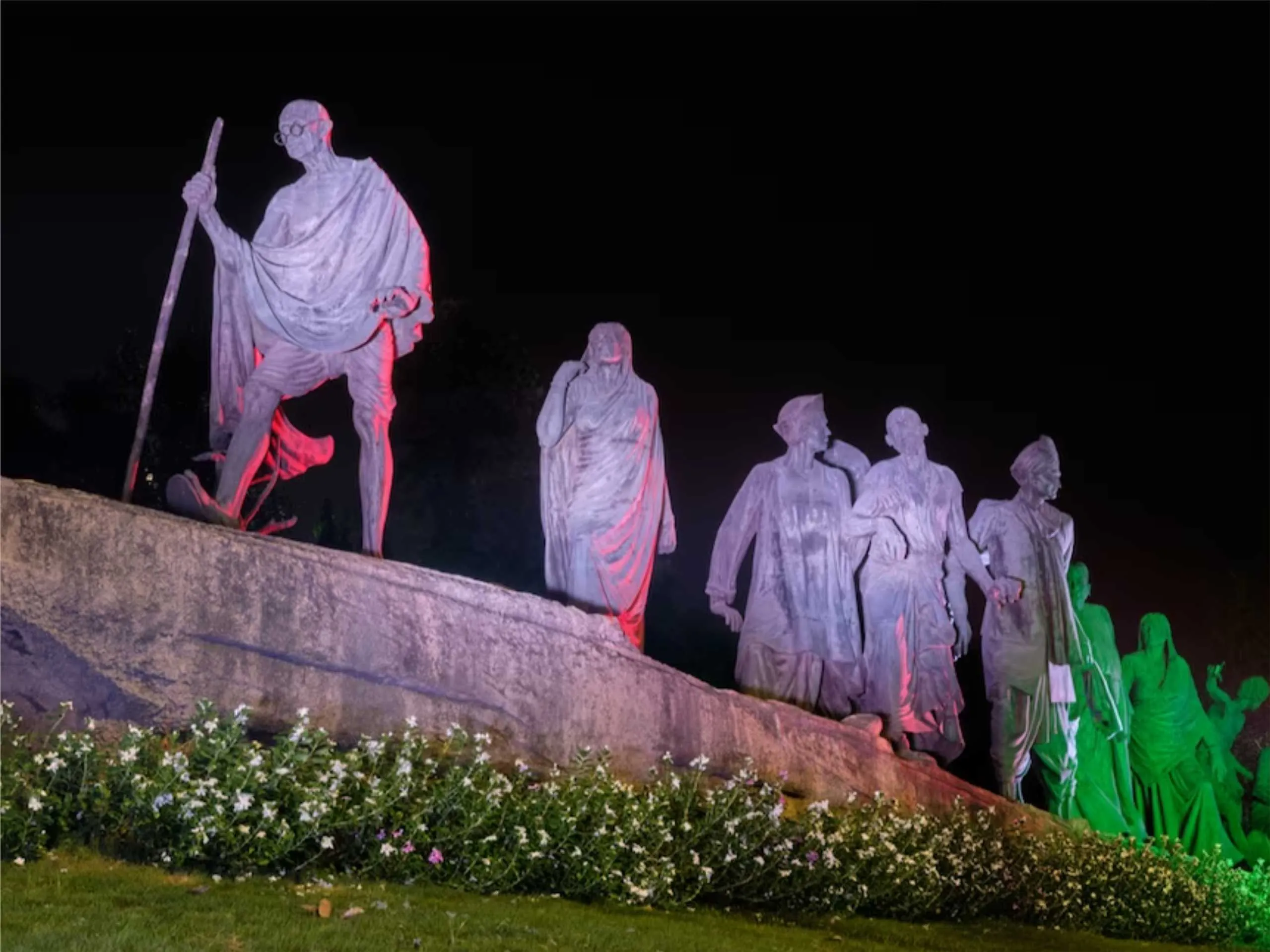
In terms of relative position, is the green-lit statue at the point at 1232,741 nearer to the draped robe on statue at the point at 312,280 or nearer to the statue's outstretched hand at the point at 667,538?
the statue's outstretched hand at the point at 667,538

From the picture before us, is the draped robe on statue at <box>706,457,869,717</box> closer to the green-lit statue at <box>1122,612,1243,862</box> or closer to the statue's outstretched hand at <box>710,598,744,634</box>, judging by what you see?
the statue's outstretched hand at <box>710,598,744,634</box>

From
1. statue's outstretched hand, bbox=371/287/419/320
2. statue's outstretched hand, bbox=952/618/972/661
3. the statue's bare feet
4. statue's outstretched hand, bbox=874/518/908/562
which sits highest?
statue's outstretched hand, bbox=371/287/419/320

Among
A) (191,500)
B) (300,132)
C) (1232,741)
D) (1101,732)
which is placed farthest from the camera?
(1232,741)

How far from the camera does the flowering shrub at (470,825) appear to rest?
5.76 meters

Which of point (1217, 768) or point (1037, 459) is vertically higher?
point (1037, 459)

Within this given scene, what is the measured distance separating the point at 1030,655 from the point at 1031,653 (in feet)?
0.09

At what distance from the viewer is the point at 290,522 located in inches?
347

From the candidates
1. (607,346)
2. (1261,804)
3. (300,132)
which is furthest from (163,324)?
(1261,804)

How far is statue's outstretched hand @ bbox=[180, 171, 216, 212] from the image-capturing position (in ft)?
27.7

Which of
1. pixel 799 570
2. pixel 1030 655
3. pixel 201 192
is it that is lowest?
pixel 1030 655

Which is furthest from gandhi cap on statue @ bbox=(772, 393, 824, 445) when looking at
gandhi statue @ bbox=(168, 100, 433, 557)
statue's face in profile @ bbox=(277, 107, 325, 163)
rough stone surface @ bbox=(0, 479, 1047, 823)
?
statue's face in profile @ bbox=(277, 107, 325, 163)

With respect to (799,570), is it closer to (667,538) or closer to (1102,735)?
(667,538)

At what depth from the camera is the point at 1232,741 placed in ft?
50.2

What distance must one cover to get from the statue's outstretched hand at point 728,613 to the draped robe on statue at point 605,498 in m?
1.09
